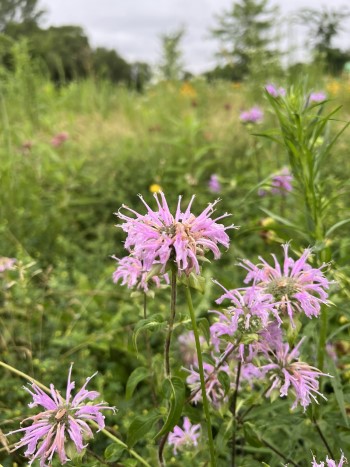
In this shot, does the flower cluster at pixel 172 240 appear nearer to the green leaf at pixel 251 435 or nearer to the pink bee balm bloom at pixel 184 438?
the green leaf at pixel 251 435

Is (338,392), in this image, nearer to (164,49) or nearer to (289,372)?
(289,372)

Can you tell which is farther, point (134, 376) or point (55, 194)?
point (55, 194)

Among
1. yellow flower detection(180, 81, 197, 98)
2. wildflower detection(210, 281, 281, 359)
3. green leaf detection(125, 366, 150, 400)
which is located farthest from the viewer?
yellow flower detection(180, 81, 197, 98)

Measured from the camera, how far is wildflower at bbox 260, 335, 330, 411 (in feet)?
3.33

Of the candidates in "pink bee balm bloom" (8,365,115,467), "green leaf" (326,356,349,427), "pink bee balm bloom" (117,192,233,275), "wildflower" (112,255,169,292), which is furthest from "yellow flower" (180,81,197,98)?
"pink bee balm bloom" (8,365,115,467)

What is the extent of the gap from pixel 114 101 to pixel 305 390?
6870 mm

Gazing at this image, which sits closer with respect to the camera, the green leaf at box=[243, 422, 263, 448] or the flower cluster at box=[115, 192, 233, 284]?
the flower cluster at box=[115, 192, 233, 284]

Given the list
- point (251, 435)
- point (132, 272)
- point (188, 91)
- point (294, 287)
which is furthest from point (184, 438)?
point (188, 91)

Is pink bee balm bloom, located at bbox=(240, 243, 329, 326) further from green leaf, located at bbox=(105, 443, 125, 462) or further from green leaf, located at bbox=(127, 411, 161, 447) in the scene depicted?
green leaf, located at bbox=(105, 443, 125, 462)

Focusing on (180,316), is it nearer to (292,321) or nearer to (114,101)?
(292,321)

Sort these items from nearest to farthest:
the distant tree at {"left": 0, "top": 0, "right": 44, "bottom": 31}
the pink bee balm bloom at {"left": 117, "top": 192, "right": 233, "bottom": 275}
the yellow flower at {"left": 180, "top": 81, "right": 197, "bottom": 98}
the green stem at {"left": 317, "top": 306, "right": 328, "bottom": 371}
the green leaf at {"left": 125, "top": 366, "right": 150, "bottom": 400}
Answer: the pink bee balm bloom at {"left": 117, "top": 192, "right": 233, "bottom": 275}, the green leaf at {"left": 125, "top": 366, "right": 150, "bottom": 400}, the green stem at {"left": 317, "top": 306, "right": 328, "bottom": 371}, the yellow flower at {"left": 180, "top": 81, "right": 197, "bottom": 98}, the distant tree at {"left": 0, "top": 0, "right": 44, "bottom": 31}

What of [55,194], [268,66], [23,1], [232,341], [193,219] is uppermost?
[23,1]

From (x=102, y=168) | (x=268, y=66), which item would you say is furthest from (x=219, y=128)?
(x=102, y=168)

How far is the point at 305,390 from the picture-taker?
1006 millimetres
